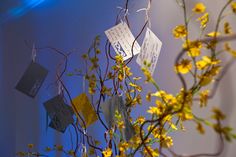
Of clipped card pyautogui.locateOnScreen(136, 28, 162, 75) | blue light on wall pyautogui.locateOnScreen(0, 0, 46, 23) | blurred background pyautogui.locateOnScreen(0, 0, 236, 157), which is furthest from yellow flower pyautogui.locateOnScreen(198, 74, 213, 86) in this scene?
blue light on wall pyautogui.locateOnScreen(0, 0, 46, 23)

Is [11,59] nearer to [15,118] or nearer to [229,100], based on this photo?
[15,118]

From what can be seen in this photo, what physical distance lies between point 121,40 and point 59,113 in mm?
336

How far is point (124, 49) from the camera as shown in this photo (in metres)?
0.92

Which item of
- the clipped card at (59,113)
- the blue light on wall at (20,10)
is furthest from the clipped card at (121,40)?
the blue light on wall at (20,10)

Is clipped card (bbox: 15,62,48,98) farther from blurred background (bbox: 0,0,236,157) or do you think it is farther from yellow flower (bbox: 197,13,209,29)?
yellow flower (bbox: 197,13,209,29)

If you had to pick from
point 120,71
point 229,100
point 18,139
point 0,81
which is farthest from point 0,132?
point 229,100

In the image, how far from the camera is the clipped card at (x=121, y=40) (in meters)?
0.92

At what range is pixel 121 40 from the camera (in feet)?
3.04

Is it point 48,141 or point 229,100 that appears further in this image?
point 48,141

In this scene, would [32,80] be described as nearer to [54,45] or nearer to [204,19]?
[54,45]

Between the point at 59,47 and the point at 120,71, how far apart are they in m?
0.68

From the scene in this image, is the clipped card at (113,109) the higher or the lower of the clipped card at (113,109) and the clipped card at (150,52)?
the lower

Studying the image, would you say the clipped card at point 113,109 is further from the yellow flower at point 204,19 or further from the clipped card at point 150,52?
the yellow flower at point 204,19

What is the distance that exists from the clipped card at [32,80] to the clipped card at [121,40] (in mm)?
300
